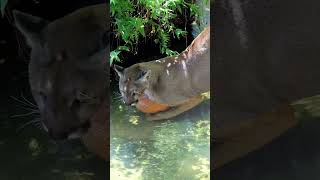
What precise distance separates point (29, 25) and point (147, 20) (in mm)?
648

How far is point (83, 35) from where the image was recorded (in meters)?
1.09

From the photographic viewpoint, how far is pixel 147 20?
65.0 inches

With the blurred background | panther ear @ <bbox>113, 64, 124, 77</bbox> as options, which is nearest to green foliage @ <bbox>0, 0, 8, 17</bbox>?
the blurred background

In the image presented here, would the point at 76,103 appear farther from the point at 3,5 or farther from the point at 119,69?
the point at 119,69

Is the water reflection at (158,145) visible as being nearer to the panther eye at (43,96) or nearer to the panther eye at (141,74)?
the panther eye at (141,74)

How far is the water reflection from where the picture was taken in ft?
4.96

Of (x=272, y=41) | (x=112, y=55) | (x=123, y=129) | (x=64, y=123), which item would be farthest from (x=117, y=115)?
(x=272, y=41)

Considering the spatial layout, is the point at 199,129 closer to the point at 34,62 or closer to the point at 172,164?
the point at 172,164

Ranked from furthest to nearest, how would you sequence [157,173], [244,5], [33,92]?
[157,173], [244,5], [33,92]

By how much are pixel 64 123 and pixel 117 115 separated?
438mm

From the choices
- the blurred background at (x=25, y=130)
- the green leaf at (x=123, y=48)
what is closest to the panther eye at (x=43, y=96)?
the blurred background at (x=25, y=130)

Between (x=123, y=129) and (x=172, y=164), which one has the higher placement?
(x=123, y=129)

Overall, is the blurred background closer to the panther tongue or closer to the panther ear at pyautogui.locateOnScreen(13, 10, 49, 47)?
the panther ear at pyautogui.locateOnScreen(13, 10, 49, 47)

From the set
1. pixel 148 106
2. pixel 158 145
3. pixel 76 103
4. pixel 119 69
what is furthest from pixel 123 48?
pixel 76 103
